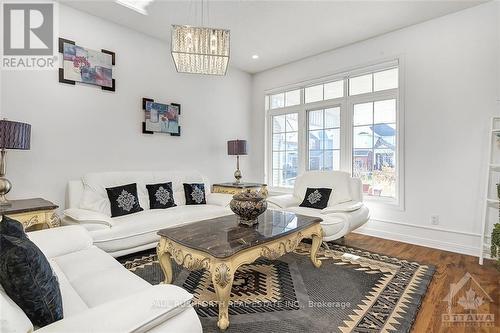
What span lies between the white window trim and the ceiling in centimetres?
49

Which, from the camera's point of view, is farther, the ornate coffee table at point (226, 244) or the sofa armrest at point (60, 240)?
the sofa armrest at point (60, 240)

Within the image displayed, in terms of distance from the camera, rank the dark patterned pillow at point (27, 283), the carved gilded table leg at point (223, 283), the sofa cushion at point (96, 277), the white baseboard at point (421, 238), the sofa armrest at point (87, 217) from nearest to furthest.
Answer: the dark patterned pillow at point (27, 283)
the sofa cushion at point (96, 277)
the carved gilded table leg at point (223, 283)
the sofa armrest at point (87, 217)
the white baseboard at point (421, 238)

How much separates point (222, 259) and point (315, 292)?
935mm

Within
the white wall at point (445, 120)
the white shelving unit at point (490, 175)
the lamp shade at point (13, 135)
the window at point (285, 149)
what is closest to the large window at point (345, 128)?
the window at point (285, 149)

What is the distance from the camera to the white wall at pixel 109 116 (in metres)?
2.83

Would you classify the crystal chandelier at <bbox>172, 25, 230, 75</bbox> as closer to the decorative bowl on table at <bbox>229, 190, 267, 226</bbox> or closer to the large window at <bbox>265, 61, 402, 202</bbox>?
the decorative bowl on table at <bbox>229, 190, 267, 226</bbox>

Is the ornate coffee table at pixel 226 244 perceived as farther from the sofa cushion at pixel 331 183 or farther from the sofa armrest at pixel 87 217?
the sofa cushion at pixel 331 183

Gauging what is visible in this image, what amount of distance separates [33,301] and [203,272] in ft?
5.44

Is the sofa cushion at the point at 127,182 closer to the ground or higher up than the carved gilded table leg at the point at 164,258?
higher up

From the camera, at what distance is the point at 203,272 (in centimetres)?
250

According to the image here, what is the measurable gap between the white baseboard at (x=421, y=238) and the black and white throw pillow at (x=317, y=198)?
34.0 inches

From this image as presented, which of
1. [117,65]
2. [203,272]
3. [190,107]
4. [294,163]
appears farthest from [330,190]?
[117,65]

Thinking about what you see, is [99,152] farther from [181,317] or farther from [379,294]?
[379,294]

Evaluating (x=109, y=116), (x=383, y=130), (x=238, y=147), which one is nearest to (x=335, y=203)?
(x=383, y=130)
